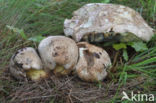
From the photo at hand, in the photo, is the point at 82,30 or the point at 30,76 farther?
the point at 82,30

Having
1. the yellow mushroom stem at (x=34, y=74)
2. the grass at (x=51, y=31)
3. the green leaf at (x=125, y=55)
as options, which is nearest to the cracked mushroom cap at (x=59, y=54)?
the yellow mushroom stem at (x=34, y=74)

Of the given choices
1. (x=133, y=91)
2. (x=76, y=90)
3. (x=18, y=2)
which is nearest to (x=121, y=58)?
(x=133, y=91)

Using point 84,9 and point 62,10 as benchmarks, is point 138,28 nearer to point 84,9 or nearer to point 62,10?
point 84,9

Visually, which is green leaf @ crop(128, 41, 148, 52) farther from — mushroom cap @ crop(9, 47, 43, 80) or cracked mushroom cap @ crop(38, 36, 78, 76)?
mushroom cap @ crop(9, 47, 43, 80)

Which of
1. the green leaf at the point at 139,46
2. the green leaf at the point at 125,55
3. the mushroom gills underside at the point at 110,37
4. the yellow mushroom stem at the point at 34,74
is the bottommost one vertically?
the yellow mushroom stem at the point at 34,74

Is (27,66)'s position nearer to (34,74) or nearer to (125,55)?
(34,74)

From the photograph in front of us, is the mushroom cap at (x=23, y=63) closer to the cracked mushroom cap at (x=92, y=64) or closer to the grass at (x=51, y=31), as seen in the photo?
the grass at (x=51, y=31)
